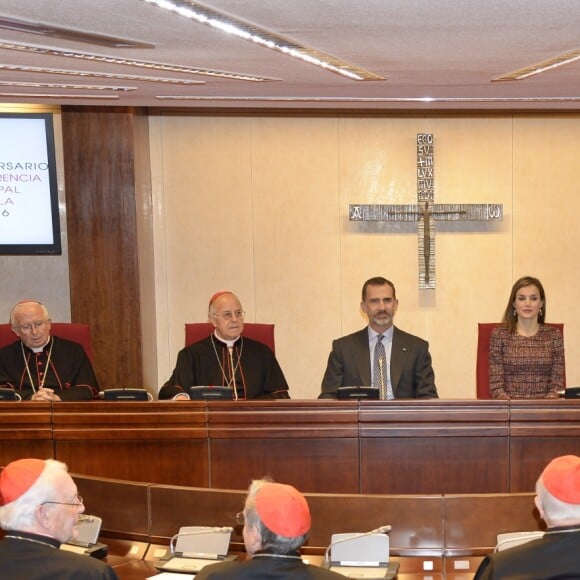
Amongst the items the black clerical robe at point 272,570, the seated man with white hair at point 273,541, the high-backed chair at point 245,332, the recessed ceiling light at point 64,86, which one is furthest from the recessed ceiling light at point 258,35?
the high-backed chair at point 245,332

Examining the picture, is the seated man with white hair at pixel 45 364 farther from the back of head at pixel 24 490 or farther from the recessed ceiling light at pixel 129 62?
the back of head at pixel 24 490

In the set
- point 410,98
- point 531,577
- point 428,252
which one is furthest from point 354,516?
point 428,252

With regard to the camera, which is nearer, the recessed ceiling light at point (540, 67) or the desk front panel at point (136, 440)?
the recessed ceiling light at point (540, 67)

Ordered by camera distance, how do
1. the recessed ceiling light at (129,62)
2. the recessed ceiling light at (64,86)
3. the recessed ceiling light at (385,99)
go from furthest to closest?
the recessed ceiling light at (385,99) < the recessed ceiling light at (64,86) < the recessed ceiling light at (129,62)

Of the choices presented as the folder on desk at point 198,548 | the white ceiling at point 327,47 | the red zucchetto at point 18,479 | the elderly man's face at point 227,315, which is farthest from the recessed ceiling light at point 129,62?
the folder on desk at point 198,548

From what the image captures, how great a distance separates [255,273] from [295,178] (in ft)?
2.73

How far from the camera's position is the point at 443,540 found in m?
3.64

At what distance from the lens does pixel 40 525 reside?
→ 9.45 feet

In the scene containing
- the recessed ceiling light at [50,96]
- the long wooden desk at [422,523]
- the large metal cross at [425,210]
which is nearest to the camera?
the long wooden desk at [422,523]

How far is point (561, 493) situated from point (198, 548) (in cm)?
143

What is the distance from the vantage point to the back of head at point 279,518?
2.69 meters

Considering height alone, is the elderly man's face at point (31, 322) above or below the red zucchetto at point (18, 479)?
above

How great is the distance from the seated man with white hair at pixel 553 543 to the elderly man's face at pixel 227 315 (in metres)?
3.27

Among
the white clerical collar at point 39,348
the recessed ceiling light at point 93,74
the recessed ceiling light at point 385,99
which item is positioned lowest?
A: the white clerical collar at point 39,348
